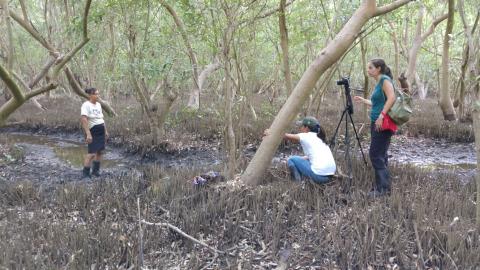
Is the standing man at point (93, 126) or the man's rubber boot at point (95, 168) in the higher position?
the standing man at point (93, 126)

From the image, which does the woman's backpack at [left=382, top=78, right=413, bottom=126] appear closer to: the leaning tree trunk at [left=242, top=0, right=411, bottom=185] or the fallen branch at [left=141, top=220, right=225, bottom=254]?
the leaning tree trunk at [left=242, top=0, right=411, bottom=185]

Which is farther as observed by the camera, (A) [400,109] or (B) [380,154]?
(B) [380,154]

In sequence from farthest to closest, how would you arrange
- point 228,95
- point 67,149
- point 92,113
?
point 67,149
point 92,113
point 228,95

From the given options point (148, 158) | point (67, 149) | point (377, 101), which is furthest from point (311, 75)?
point (67, 149)

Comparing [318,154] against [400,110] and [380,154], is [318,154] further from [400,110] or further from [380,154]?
[400,110]

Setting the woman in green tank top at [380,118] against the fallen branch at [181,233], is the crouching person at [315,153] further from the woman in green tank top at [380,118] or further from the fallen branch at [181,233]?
the fallen branch at [181,233]

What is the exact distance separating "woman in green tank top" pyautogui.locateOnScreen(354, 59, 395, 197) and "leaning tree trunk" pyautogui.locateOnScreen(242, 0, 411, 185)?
424 millimetres

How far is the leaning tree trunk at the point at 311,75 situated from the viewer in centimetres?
475

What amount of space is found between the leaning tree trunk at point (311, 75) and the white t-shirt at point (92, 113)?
2.99m

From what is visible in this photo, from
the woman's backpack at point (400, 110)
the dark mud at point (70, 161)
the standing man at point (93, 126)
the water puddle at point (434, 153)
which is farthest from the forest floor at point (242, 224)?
the water puddle at point (434, 153)

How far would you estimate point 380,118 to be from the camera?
469 cm

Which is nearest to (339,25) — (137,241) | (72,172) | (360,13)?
(360,13)

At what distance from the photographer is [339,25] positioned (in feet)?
28.2

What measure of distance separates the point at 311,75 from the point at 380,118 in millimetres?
885
